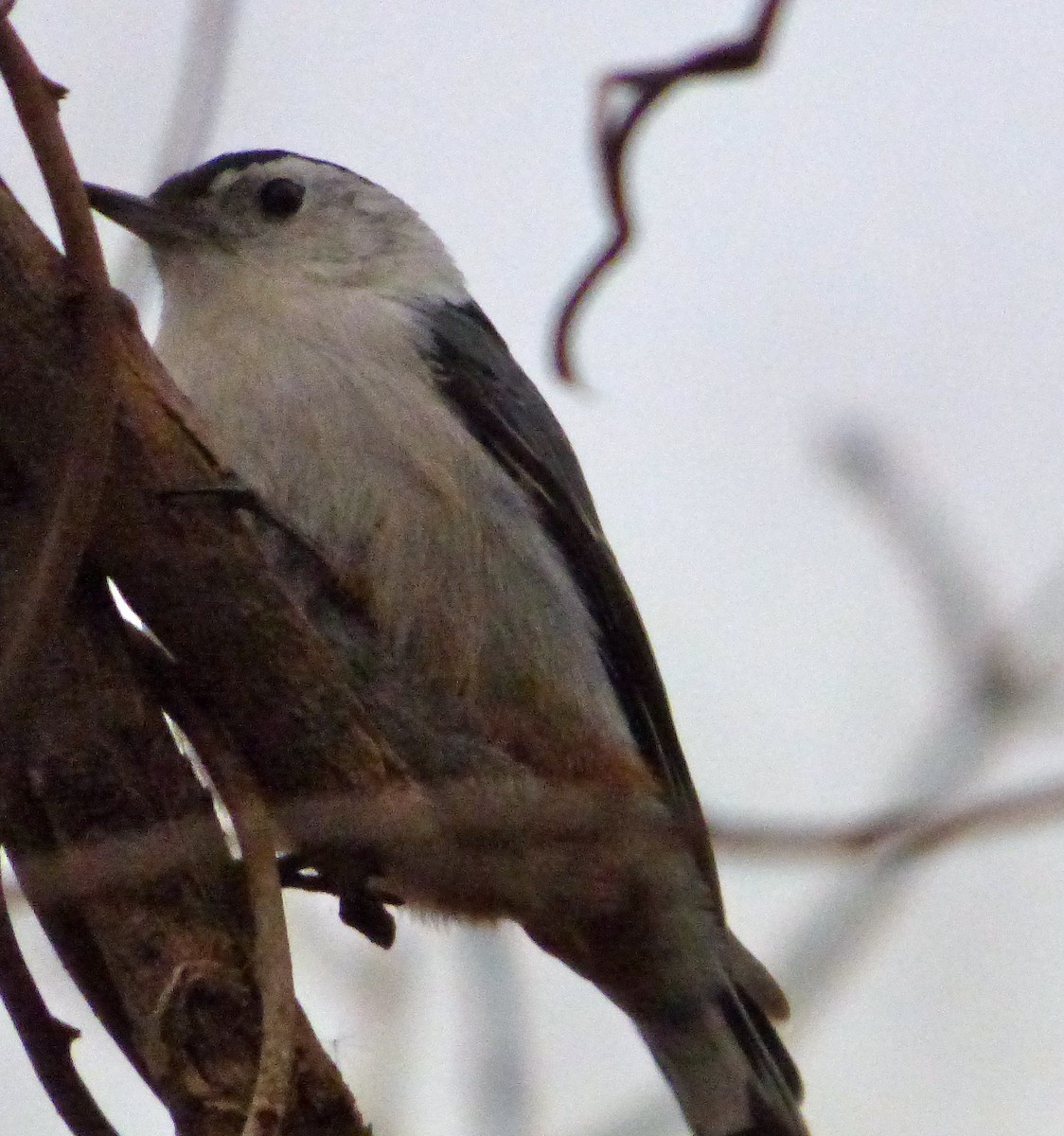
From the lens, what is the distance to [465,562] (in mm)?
3691

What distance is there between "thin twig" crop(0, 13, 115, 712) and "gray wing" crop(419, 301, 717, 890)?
175 cm

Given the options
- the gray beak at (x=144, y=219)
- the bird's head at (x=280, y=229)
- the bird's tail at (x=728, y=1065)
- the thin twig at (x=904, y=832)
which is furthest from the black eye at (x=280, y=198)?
the thin twig at (x=904, y=832)

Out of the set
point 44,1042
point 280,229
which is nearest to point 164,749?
point 44,1042

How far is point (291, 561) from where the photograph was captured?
337cm

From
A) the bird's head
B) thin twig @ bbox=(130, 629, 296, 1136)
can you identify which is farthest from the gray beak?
thin twig @ bbox=(130, 629, 296, 1136)

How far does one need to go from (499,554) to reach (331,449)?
17.5 inches

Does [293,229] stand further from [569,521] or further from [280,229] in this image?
[569,521]

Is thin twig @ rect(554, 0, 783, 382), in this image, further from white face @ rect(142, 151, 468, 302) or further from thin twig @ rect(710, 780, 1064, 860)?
white face @ rect(142, 151, 468, 302)

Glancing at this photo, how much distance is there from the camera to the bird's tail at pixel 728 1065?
12.8ft

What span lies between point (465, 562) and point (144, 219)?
131 cm

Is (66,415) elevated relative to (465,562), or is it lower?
elevated

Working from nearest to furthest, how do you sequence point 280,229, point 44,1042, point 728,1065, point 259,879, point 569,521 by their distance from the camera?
point 44,1042
point 259,879
point 728,1065
point 569,521
point 280,229

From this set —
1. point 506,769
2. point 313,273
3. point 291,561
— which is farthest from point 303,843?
point 313,273

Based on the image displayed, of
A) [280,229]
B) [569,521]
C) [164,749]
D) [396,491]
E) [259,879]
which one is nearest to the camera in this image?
[259,879]
